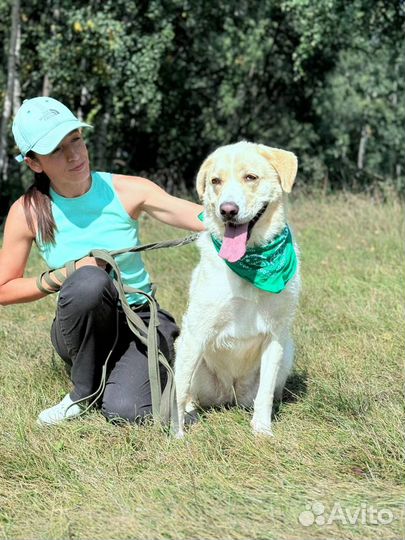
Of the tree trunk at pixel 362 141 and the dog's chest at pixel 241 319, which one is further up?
the dog's chest at pixel 241 319

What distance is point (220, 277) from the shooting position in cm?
286

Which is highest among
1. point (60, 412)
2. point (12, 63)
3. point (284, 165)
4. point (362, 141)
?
point (284, 165)

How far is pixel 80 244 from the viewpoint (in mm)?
3182

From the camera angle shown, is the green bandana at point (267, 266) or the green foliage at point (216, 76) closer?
the green bandana at point (267, 266)

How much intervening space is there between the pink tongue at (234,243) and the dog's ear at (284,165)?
0.24 meters

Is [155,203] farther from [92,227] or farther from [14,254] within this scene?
[14,254]

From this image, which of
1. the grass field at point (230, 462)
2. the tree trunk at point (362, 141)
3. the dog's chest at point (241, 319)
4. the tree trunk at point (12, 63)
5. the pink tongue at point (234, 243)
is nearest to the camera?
the grass field at point (230, 462)

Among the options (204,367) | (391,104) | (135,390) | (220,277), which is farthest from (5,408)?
(391,104)

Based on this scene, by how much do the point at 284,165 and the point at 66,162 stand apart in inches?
39.9

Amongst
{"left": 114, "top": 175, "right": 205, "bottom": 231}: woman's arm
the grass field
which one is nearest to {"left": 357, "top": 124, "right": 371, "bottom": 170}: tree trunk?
the grass field

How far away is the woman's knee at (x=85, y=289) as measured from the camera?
9.64 feet

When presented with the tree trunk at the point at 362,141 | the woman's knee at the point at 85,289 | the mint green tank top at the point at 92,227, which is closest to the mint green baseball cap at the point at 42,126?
the mint green tank top at the point at 92,227

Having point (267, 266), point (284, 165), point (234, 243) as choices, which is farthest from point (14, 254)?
point (284, 165)

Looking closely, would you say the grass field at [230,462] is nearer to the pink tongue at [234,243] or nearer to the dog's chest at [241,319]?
the dog's chest at [241,319]
